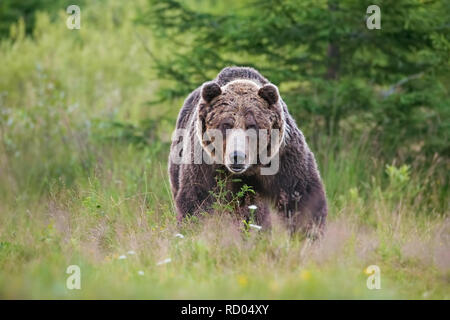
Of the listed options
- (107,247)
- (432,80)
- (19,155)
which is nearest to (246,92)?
(107,247)

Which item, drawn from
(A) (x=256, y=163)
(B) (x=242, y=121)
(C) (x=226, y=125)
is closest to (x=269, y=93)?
(B) (x=242, y=121)

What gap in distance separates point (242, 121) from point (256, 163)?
1.42ft

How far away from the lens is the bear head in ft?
17.3

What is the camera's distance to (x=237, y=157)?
495 cm

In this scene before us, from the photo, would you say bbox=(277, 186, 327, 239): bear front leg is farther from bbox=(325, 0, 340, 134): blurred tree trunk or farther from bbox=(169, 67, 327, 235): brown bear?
bbox=(325, 0, 340, 134): blurred tree trunk

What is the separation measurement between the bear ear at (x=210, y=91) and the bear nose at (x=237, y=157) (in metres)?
0.76

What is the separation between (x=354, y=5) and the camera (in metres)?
8.34

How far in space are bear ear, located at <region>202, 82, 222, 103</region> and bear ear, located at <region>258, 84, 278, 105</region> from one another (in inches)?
14.7

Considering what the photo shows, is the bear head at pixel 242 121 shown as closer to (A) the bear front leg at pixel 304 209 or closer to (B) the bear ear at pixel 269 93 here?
(B) the bear ear at pixel 269 93

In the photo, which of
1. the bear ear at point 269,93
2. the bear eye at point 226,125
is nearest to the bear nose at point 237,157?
the bear eye at point 226,125

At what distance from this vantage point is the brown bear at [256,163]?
537 cm

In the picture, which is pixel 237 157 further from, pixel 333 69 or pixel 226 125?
pixel 333 69
